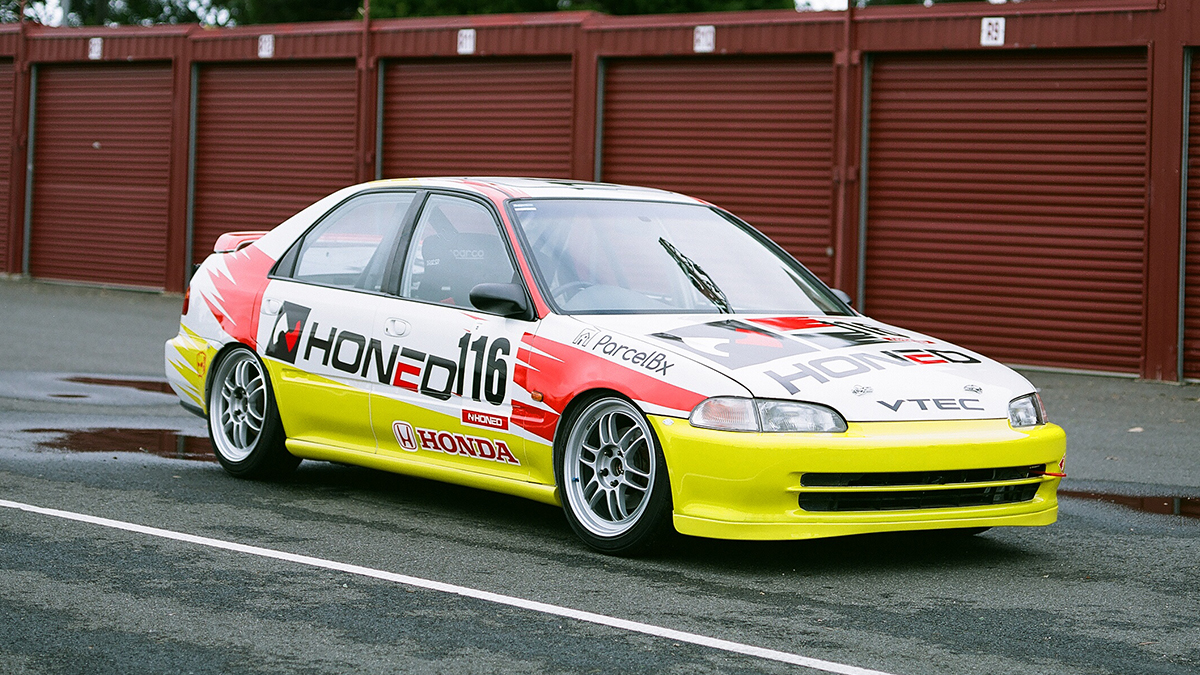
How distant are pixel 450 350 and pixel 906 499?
2.03 metres

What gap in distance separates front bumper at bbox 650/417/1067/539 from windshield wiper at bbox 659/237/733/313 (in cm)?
114

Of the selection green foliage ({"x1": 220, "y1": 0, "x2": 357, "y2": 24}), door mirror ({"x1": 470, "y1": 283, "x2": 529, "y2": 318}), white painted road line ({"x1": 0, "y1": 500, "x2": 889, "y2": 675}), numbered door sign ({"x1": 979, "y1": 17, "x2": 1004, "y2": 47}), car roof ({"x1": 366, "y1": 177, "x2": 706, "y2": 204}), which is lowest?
white painted road line ({"x1": 0, "y1": 500, "x2": 889, "y2": 675})

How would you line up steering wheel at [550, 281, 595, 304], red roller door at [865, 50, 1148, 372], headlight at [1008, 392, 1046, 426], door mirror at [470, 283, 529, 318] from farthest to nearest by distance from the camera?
red roller door at [865, 50, 1148, 372] < steering wheel at [550, 281, 595, 304] < door mirror at [470, 283, 529, 318] < headlight at [1008, 392, 1046, 426]

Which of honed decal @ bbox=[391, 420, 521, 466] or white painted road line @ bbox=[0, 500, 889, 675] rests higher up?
honed decal @ bbox=[391, 420, 521, 466]

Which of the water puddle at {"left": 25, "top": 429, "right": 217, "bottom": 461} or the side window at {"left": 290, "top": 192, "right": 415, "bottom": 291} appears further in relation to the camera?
the water puddle at {"left": 25, "top": 429, "right": 217, "bottom": 461}

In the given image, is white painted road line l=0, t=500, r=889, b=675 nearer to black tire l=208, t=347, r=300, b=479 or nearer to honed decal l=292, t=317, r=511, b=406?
honed decal l=292, t=317, r=511, b=406

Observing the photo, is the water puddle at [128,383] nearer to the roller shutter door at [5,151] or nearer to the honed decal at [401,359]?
the honed decal at [401,359]

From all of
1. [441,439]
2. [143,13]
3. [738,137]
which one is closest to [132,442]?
[441,439]

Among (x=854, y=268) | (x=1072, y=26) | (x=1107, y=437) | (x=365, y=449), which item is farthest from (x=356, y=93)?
(x=365, y=449)

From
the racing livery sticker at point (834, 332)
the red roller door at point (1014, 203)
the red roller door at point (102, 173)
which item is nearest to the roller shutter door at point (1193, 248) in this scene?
the red roller door at point (1014, 203)

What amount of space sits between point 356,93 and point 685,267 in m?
13.9

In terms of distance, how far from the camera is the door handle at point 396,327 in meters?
6.90

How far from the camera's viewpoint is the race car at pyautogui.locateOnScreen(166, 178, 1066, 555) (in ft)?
18.7

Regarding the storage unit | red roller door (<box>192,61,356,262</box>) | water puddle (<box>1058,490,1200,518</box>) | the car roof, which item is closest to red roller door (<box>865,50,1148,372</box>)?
the storage unit
